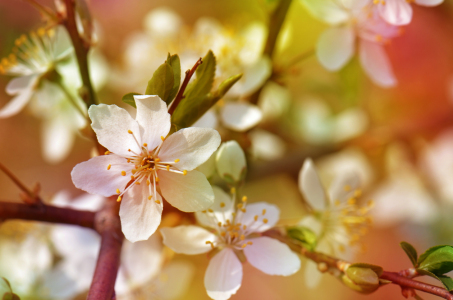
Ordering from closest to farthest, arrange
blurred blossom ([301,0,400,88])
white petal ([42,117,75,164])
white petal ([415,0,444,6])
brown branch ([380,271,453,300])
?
brown branch ([380,271,453,300]), white petal ([415,0,444,6]), blurred blossom ([301,0,400,88]), white petal ([42,117,75,164])

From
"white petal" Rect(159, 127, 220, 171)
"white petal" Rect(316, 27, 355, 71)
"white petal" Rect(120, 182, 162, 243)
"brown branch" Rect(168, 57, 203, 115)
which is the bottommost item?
A: "white petal" Rect(120, 182, 162, 243)

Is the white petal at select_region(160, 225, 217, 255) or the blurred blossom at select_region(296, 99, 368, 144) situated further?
the blurred blossom at select_region(296, 99, 368, 144)

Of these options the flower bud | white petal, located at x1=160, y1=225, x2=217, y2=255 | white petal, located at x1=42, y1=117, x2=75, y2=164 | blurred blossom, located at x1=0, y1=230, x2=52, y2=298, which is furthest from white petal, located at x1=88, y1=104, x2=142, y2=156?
white petal, located at x1=42, y1=117, x2=75, y2=164

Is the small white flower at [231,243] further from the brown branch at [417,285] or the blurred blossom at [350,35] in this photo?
the blurred blossom at [350,35]

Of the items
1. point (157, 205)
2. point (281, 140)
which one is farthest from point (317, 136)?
point (157, 205)

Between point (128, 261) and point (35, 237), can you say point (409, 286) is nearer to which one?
point (128, 261)

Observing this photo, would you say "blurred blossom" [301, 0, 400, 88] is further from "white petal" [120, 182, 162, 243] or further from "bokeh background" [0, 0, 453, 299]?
"white petal" [120, 182, 162, 243]

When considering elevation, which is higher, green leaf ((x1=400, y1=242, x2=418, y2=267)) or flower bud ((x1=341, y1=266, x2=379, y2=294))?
green leaf ((x1=400, y1=242, x2=418, y2=267))
